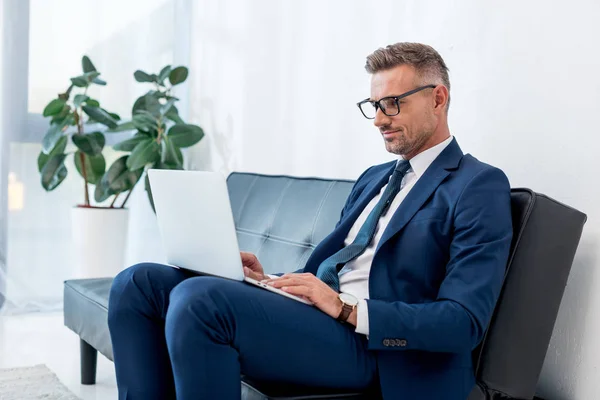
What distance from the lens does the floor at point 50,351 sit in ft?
8.87

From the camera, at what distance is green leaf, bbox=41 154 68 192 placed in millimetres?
3717

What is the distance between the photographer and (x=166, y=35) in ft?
14.0

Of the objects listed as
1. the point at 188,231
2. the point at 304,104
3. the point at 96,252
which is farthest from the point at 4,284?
the point at 188,231

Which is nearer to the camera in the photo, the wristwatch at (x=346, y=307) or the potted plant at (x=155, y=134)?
the wristwatch at (x=346, y=307)

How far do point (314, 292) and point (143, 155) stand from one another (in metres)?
2.34

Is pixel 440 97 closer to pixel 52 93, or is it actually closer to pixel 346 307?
pixel 346 307

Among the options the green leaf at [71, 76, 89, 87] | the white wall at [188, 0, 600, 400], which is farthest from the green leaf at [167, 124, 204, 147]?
the green leaf at [71, 76, 89, 87]

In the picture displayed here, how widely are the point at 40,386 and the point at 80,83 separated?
5.42 ft

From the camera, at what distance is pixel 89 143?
367cm

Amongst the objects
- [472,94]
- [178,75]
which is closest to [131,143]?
[178,75]

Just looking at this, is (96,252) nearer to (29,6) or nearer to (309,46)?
(29,6)

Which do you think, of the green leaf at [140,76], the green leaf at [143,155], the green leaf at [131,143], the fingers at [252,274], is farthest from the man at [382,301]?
the green leaf at [140,76]

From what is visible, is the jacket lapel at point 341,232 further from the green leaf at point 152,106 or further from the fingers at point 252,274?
the green leaf at point 152,106

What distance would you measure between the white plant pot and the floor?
1.09 feet
